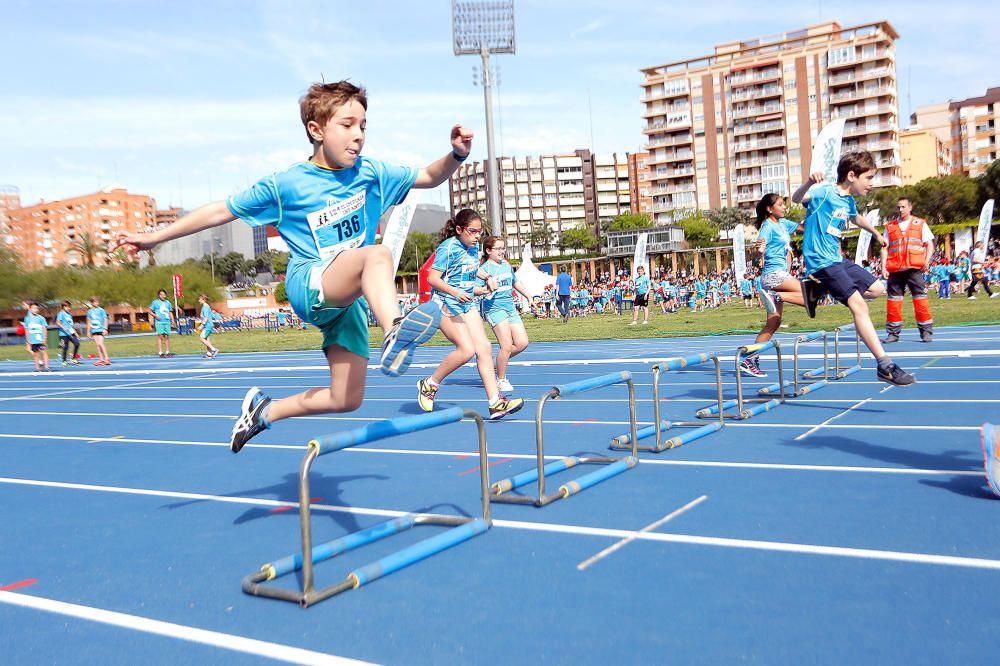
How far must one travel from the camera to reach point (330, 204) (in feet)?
14.5

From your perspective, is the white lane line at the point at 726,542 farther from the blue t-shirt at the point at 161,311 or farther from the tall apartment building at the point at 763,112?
the tall apartment building at the point at 763,112

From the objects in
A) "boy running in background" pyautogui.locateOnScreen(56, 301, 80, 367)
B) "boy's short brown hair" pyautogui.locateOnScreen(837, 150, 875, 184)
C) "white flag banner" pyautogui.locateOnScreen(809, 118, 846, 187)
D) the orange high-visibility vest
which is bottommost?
"boy running in background" pyautogui.locateOnScreen(56, 301, 80, 367)

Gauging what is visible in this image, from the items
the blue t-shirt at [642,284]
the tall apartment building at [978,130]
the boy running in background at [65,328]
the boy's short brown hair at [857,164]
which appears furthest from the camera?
the tall apartment building at [978,130]

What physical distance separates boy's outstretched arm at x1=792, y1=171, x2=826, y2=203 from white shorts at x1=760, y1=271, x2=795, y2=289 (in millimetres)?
1182

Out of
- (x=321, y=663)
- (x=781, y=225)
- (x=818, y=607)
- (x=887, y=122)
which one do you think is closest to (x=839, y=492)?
(x=818, y=607)

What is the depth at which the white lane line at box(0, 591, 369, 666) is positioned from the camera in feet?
9.29

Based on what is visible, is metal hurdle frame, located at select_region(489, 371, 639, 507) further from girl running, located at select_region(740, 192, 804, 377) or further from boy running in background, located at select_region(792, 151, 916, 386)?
girl running, located at select_region(740, 192, 804, 377)

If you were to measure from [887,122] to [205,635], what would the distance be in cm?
10405

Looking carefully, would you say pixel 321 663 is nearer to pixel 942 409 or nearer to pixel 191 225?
pixel 191 225

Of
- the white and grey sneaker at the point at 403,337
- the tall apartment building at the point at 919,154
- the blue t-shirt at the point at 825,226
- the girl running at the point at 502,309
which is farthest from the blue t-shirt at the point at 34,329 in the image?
the tall apartment building at the point at 919,154

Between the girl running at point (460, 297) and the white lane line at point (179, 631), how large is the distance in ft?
13.9

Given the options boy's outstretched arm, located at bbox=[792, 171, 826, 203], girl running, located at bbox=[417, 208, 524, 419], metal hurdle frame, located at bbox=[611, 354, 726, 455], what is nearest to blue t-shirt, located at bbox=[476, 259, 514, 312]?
girl running, located at bbox=[417, 208, 524, 419]

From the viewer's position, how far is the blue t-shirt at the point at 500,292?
31.1ft

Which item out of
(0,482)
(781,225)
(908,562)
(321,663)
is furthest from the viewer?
(781,225)
